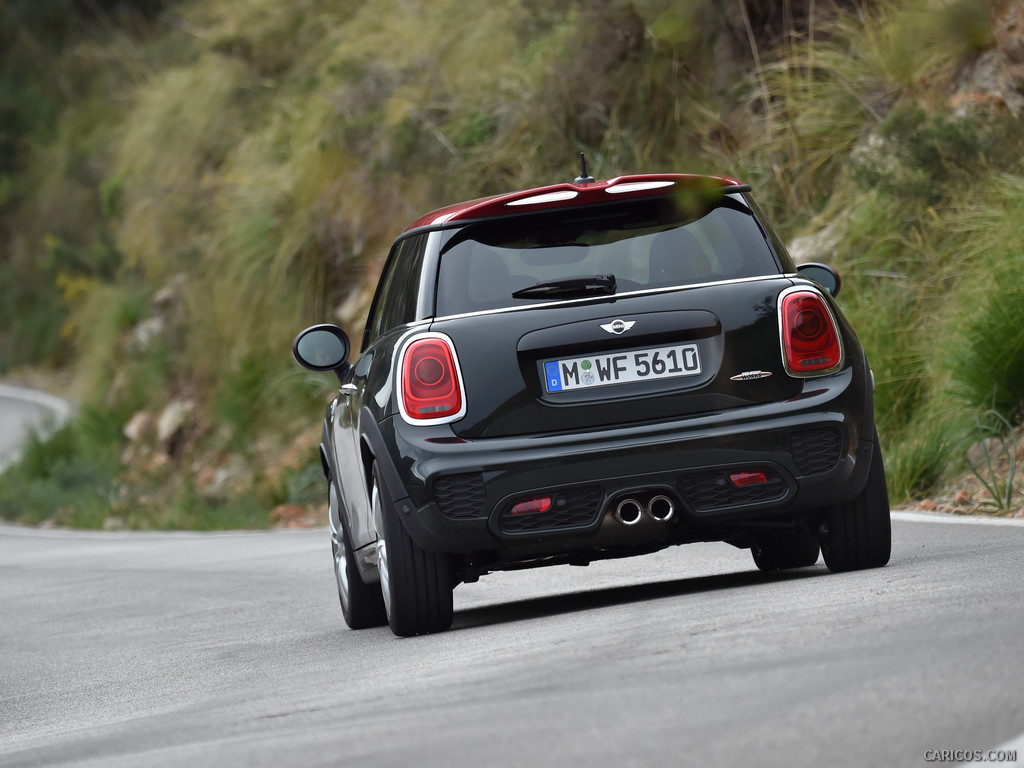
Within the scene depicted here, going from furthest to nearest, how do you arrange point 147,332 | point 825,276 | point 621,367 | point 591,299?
point 147,332 → point 825,276 → point 591,299 → point 621,367

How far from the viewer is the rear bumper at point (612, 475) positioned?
6477 millimetres

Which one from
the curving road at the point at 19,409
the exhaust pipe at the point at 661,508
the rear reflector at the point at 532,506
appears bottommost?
the curving road at the point at 19,409

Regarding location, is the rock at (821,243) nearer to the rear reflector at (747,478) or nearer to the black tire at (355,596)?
the black tire at (355,596)

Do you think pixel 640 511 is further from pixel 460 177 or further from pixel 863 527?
pixel 460 177

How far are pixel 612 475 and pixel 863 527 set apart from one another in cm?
110

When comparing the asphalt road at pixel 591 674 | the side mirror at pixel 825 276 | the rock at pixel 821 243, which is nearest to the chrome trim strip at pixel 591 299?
the side mirror at pixel 825 276

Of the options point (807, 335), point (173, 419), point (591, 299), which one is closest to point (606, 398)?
point (591, 299)

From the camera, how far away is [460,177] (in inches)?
776

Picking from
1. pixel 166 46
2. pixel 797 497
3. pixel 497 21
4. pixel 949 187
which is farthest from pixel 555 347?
pixel 166 46

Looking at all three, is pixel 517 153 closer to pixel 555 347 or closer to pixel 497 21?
pixel 497 21

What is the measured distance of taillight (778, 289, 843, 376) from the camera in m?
6.66

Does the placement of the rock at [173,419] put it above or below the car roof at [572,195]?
below

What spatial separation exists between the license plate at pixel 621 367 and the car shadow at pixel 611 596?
1.10 meters

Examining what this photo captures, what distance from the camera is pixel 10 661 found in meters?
8.98
